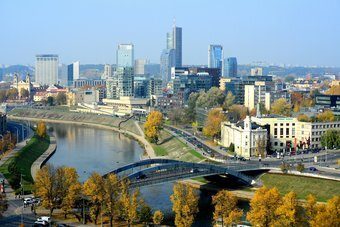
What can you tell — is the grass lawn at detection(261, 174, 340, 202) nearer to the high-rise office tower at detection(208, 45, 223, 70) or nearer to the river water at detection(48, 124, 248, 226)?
the river water at detection(48, 124, 248, 226)

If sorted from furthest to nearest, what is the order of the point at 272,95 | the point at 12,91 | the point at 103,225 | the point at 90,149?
1. the point at 12,91
2. the point at 272,95
3. the point at 90,149
4. the point at 103,225

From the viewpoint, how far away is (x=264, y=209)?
683 inches

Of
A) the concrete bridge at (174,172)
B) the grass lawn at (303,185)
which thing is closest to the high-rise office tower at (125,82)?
the concrete bridge at (174,172)

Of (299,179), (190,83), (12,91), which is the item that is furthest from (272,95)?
(12,91)

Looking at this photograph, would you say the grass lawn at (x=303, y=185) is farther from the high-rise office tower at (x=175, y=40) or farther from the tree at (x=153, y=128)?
the high-rise office tower at (x=175, y=40)

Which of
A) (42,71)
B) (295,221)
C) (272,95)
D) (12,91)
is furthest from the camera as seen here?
(42,71)

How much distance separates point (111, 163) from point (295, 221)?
1726 centimetres

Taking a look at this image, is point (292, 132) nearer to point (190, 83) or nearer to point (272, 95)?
point (272, 95)

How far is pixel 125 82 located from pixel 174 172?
5098 cm

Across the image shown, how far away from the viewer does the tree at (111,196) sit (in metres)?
18.4

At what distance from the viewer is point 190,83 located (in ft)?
214

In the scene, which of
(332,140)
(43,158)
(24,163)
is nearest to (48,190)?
(24,163)

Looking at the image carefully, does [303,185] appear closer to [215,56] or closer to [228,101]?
[228,101]

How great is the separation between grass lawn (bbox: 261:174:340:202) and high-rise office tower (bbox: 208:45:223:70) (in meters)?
96.0
